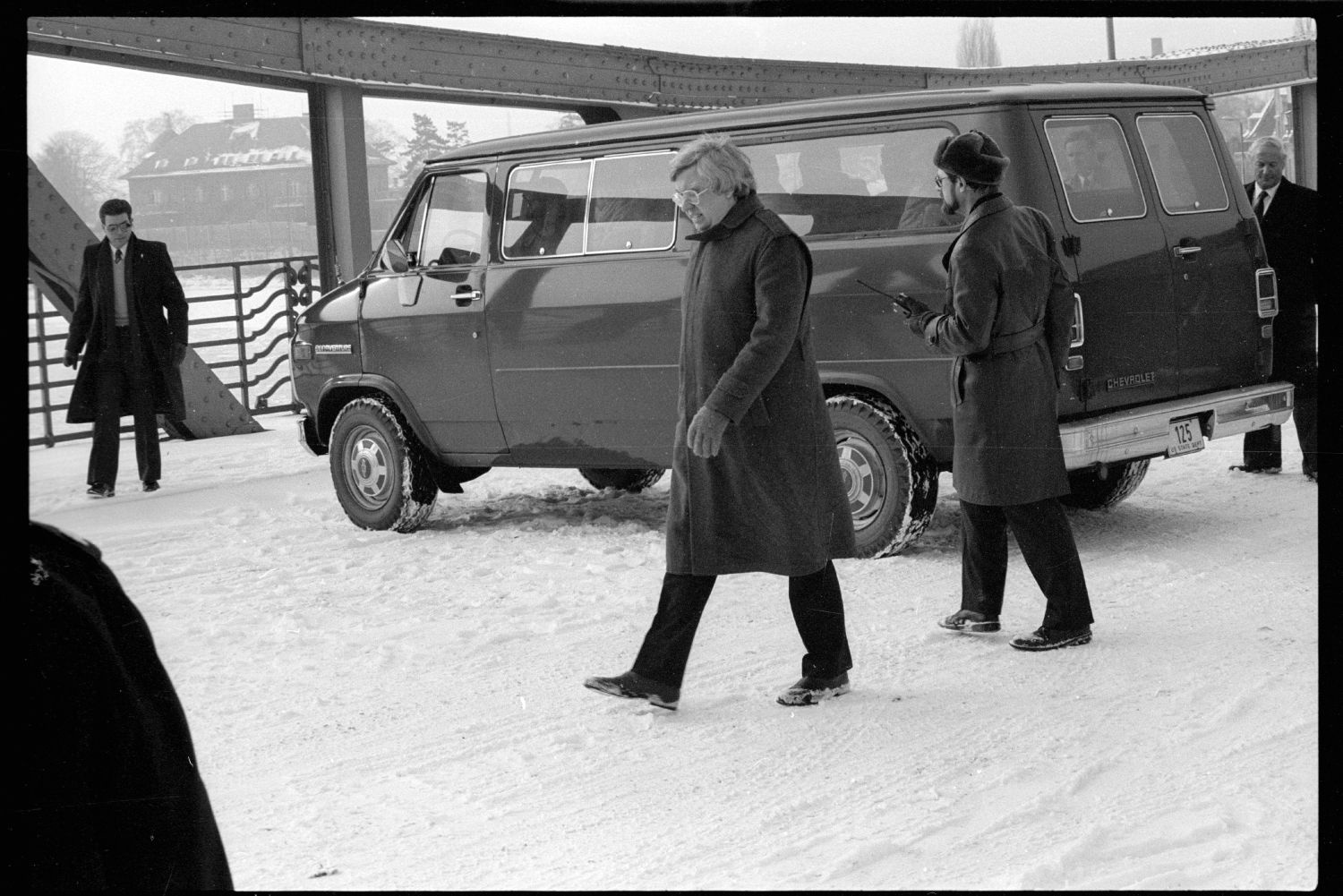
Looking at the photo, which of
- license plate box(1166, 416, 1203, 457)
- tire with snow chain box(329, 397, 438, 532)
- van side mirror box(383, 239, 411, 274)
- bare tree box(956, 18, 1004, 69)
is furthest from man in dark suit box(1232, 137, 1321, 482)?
tire with snow chain box(329, 397, 438, 532)

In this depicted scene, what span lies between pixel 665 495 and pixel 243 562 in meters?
1.74

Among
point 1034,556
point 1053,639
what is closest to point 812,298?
point 1034,556

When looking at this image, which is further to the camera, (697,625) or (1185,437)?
(1185,437)

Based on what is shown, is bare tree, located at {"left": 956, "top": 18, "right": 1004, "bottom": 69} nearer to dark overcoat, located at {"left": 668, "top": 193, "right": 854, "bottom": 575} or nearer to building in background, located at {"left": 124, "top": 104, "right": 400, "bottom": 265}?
building in background, located at {"left": 124, "top": 104, "right": 400, "bottom": 265}

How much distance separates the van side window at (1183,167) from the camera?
12.8 ft

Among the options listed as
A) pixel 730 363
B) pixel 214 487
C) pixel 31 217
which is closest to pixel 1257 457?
pixel 730 363

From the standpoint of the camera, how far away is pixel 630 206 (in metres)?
4.70

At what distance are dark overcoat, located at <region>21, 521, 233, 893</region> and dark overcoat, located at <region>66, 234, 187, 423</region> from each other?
313mm

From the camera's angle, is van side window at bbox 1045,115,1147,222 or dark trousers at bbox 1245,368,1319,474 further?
van side window at bbox 1045,115,1147,222

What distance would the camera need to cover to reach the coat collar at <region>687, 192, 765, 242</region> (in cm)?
326

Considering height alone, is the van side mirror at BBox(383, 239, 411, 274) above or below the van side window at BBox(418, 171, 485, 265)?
below

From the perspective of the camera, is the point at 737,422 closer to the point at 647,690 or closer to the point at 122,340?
the point at 647,690

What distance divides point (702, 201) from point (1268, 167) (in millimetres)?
1319

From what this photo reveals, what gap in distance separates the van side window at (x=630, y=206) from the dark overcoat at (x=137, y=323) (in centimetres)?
259
